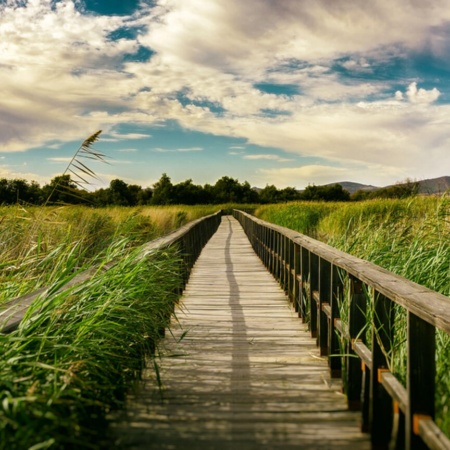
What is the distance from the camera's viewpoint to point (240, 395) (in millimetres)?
3312

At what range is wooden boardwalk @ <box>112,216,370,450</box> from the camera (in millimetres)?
2666

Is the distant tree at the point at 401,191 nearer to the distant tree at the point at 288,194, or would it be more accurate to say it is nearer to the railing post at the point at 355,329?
the railing post at the point at 355,329

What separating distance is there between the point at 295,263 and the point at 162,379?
307cm

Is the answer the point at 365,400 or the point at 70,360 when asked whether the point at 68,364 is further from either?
the point at 365,400

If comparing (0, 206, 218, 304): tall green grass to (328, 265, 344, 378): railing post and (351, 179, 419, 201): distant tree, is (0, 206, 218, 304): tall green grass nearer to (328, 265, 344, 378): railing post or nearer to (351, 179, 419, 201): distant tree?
(328, 265, 344, 378): railing post

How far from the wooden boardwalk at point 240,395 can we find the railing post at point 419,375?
1.71 feet

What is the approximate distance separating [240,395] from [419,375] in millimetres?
1366

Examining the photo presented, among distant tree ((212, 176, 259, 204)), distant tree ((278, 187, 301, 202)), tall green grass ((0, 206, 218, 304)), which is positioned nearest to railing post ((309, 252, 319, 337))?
tall green grass ((0, 206, 218, 304))

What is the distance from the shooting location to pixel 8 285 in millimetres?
4164

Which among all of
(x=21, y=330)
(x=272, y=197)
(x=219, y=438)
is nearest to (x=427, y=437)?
(x=219, y=438)

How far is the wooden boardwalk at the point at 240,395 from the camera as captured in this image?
267 centimetres

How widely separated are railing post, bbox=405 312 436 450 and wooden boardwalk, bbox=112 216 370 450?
0.52 meters

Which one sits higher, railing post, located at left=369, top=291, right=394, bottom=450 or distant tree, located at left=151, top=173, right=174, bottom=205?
distant tree, located at left=151, top=173, right=174, bottom=205

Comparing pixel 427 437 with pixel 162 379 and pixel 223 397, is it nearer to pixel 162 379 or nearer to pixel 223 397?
pixel 223 397
